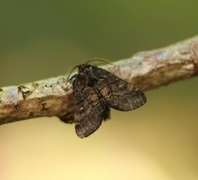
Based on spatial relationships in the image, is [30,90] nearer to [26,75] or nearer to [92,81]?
[92,81]

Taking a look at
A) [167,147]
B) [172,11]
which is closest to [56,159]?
[167,147]

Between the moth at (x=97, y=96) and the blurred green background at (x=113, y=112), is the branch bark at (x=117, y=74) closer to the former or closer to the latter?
the moth at (x=97, y=96)

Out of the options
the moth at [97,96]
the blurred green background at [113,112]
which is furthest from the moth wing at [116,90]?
the blurred green background at [113,112]

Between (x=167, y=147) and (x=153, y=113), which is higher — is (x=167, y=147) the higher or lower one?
the lower one

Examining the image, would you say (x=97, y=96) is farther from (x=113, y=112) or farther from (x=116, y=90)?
(x=113, y=112)

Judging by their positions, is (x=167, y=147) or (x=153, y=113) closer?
(x=167, y=147)

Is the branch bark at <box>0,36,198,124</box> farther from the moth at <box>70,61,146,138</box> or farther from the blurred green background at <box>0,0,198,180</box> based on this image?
the blurred green background at <box>0,0,198,180</box>
